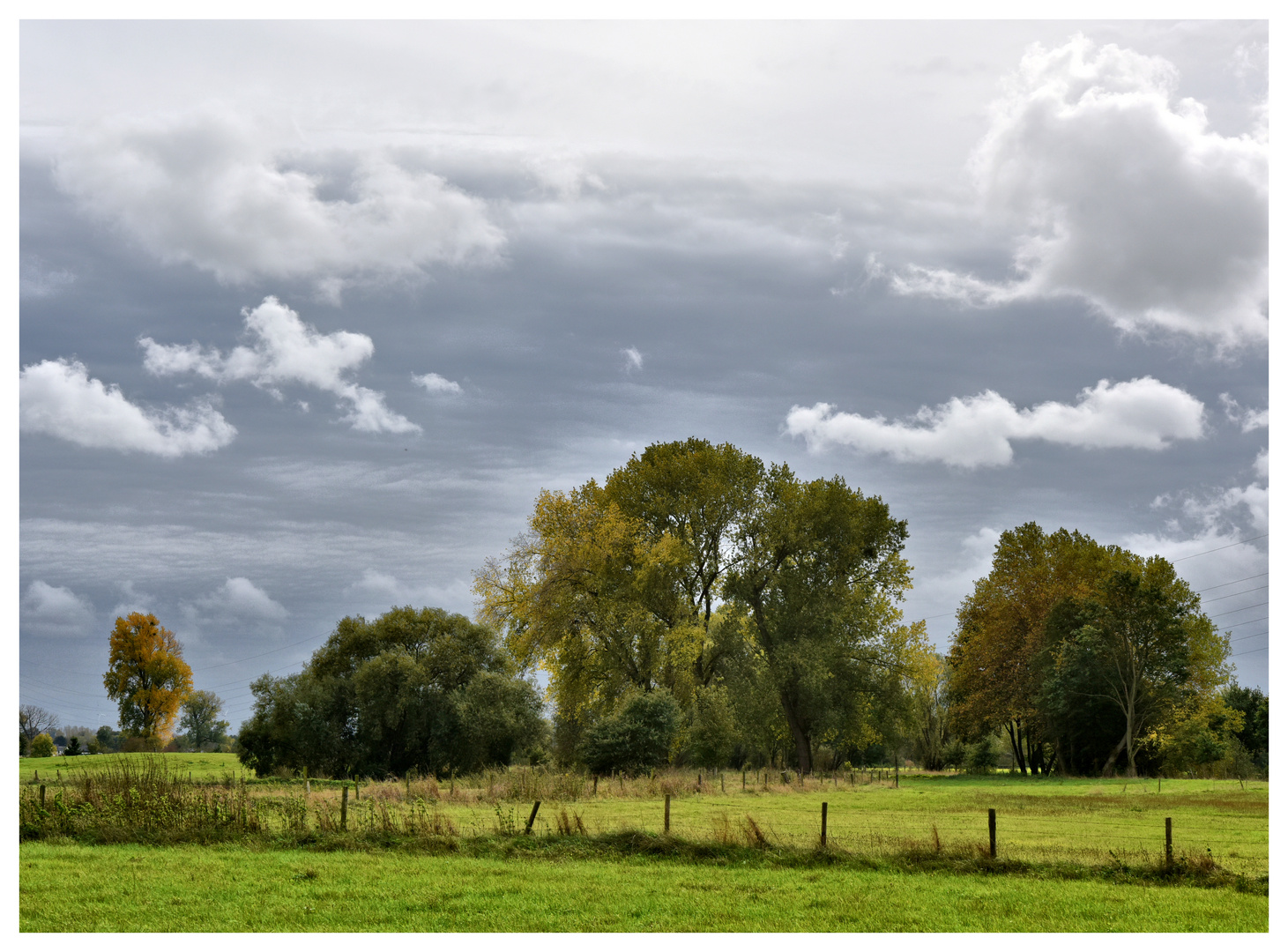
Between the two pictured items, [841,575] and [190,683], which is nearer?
[841,575]

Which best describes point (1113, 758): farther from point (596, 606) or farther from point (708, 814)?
point (708, 814)

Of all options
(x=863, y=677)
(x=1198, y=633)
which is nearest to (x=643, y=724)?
(x=863, y=677)

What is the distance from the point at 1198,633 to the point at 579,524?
37.2 metres

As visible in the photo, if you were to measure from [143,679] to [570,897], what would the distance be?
2857 inches

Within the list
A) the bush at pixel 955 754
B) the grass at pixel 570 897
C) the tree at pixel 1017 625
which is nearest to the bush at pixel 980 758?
the tree at pixel 1017 625

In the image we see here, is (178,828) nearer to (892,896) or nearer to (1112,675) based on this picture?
(892,896)

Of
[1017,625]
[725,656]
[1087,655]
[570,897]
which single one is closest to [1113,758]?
[1087,655]

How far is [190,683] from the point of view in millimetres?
76938

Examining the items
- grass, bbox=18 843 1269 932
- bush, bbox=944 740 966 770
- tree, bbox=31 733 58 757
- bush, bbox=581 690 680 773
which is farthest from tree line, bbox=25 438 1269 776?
tree, bbox=31 733 58 757

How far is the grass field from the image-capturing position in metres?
12.7

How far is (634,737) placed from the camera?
38531mm

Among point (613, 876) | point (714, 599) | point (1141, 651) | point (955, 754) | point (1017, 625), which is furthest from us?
point (955, 754)

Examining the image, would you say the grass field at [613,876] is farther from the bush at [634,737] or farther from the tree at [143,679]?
the tree at [143,679]

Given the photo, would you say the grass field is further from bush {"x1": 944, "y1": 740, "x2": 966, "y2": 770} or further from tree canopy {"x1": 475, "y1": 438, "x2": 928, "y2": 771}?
bush {"x1": 944, "y1": 740, "x2": 966, "y2": 770}
